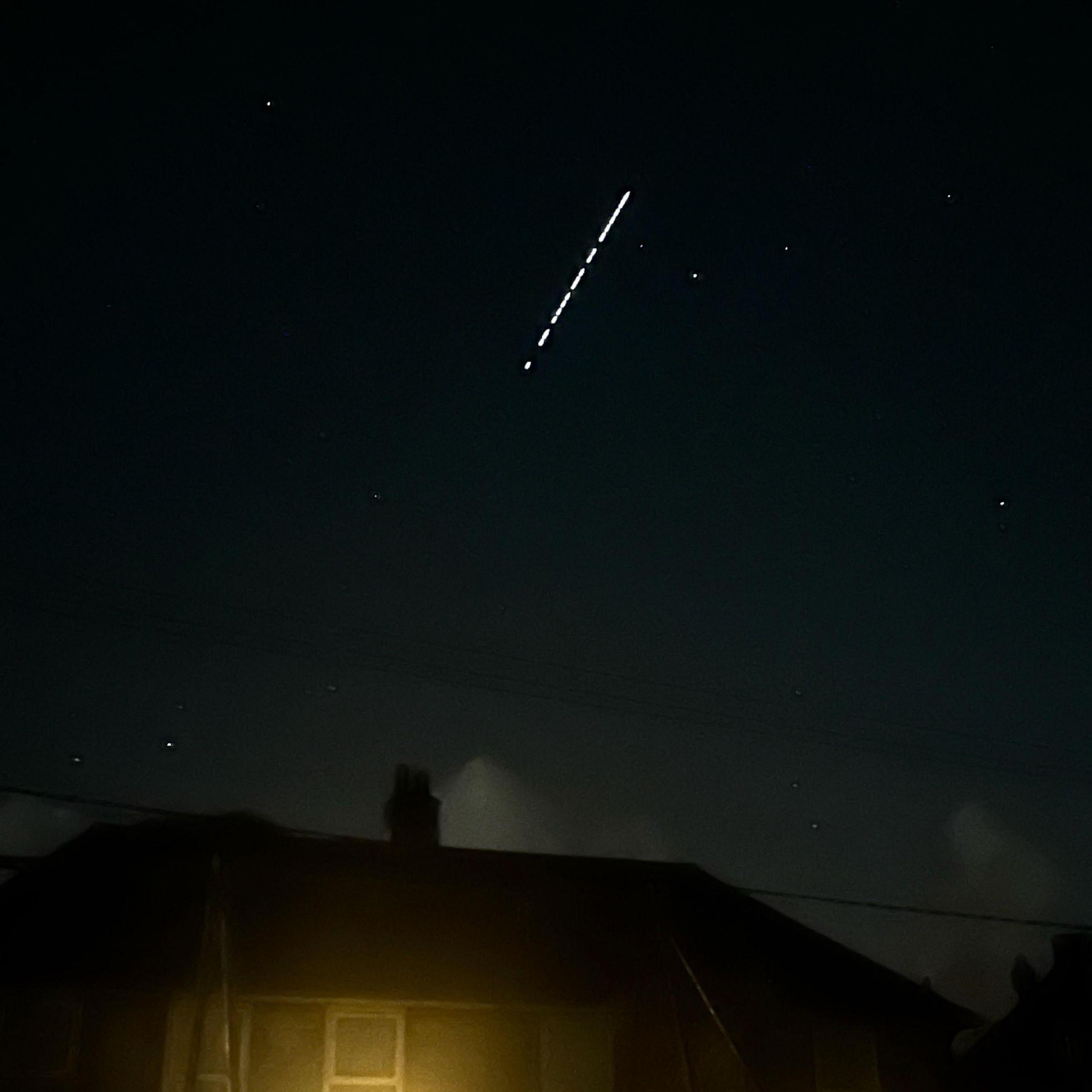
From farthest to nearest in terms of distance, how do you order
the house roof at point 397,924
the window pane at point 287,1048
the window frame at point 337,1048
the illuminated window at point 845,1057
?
the illuminated window at point 845,1057
the house roof at point 397,924
the window frame at point 337,1048
the window pane at point 287,1048

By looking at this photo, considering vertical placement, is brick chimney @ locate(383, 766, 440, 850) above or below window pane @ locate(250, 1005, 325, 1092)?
above

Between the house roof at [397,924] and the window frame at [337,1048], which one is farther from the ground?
the house roof at [397,924]

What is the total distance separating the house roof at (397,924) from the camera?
1644cm

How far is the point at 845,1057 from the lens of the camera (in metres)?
19.7

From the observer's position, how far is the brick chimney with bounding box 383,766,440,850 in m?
19.5

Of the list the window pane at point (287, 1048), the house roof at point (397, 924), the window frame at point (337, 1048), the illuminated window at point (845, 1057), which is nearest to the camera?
the window pane at point (287, 1048)

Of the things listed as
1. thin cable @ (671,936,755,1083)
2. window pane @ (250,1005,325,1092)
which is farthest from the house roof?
window pane @ (250,1005,325,1092)

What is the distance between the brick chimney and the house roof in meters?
0.31

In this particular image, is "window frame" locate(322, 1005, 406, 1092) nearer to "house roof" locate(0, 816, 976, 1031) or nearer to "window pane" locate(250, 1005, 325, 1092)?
"window pane" locate(250, 1005, 325, 1092)

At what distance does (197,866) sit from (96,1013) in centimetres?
240

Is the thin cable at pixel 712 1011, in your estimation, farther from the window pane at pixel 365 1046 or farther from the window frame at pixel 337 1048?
the window pane at pixel 365 1046

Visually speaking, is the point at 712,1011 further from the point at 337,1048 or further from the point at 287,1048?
the point at 287,1048

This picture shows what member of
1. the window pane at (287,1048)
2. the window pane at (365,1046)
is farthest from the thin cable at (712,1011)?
the window pane at (287,1048)

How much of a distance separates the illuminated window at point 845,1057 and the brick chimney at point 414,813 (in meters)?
6.27
